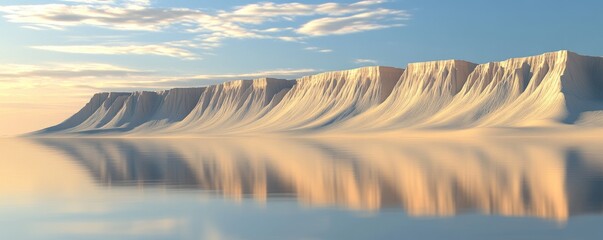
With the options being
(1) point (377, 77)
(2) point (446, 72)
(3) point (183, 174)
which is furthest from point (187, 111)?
(3) point (183, 174)

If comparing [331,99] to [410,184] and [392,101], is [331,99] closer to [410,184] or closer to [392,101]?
[392,101]

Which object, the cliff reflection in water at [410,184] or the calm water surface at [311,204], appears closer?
the calm water surface at [311,204]

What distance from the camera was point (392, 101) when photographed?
453 ft

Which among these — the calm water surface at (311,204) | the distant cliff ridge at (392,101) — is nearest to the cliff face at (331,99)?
the distant cliff ridge at (392,101)

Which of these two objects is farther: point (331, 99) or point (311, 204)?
point (331, 99)

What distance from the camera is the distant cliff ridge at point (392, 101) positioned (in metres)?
115

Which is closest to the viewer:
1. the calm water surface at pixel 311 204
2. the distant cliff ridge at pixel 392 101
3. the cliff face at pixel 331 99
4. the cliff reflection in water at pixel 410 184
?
the calm water surface at pixel 311 204

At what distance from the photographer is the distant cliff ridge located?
379 ft

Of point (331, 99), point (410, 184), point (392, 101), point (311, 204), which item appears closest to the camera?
point (311, 204)

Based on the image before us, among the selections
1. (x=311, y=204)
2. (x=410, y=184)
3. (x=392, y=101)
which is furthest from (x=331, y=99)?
(x=311, y=204)

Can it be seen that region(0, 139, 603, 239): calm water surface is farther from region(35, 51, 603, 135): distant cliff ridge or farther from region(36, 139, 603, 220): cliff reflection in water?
region(35, 51, 603, 135): distant cliff ridge

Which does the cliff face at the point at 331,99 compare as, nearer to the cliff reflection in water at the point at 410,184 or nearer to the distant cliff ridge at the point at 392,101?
the distant cliff ridge at the point at 392,101

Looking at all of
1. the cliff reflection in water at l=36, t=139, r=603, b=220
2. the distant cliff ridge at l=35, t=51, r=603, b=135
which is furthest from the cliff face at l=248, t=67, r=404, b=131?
the cliff reflection in water at l=36, t=139, r=603, b=220

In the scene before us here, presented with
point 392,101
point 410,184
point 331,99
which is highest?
point 331,99
